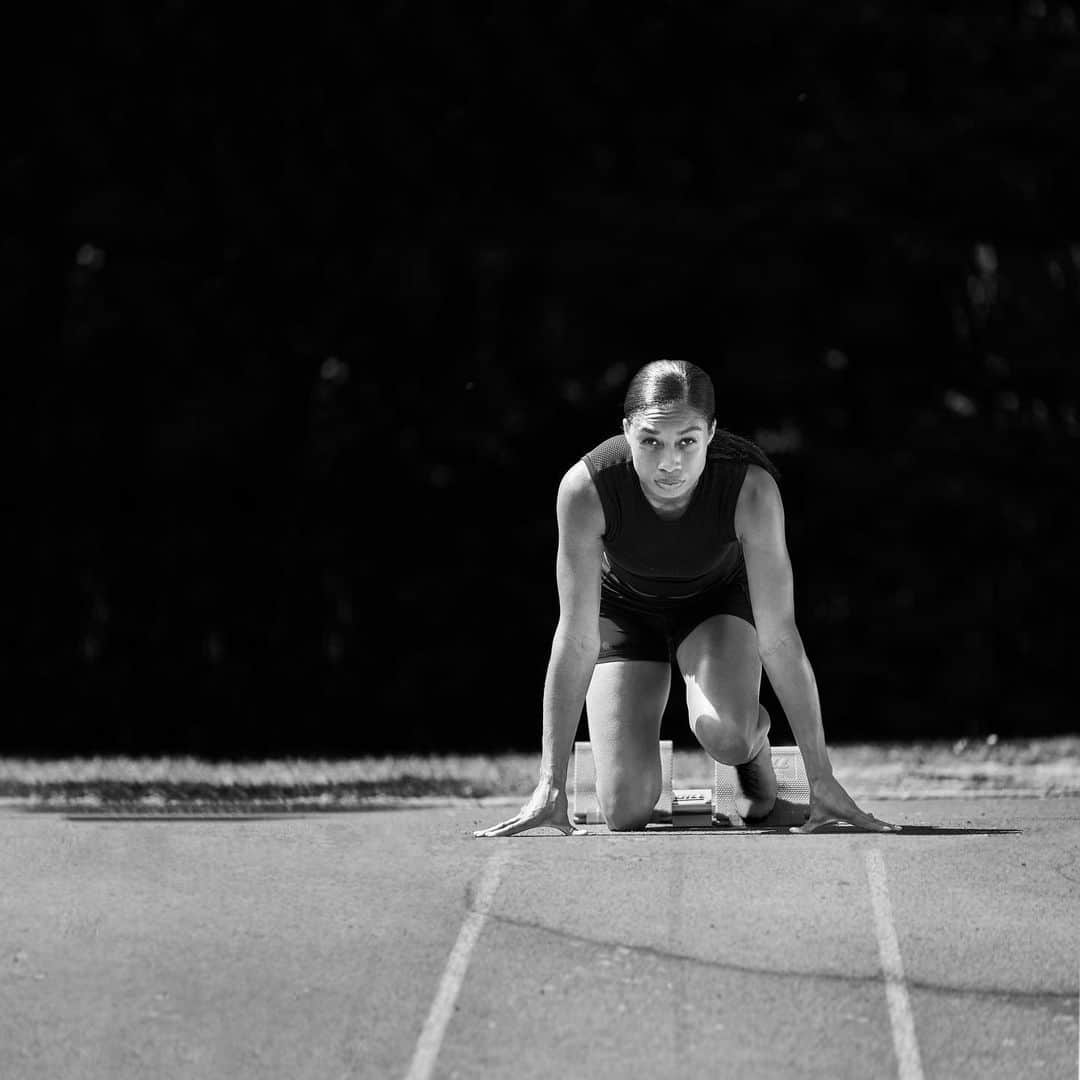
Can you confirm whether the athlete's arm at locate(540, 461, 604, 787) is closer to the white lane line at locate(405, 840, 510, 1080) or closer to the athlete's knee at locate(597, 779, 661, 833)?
the white lane line at locate(405, 840, 510, 1080)

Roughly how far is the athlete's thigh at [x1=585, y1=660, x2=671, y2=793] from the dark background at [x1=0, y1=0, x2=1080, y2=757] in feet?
19.7

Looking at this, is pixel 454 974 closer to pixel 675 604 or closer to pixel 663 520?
pixel 663 520

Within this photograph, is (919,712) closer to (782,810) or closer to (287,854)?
(782,810)

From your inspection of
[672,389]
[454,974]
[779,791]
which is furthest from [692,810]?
[454,974]

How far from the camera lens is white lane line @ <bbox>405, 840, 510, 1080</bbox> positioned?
3701 mm

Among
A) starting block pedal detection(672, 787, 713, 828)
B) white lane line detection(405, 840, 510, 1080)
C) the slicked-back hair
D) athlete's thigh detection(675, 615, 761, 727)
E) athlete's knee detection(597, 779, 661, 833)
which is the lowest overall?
white lane line detection(405, 840, 510, 1080)

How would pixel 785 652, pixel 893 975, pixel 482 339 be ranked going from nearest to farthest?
pixel 893 975, pixel 785 652, pixel 482 339

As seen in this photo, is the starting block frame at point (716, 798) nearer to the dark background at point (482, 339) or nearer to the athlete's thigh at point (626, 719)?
the athlete's thigh at point (626, 719)

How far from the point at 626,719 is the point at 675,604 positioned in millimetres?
383

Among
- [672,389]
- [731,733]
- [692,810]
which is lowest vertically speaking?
[692,810]

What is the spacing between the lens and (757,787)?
5566mm

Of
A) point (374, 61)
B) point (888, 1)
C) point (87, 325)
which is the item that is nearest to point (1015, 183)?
point (888, 1)

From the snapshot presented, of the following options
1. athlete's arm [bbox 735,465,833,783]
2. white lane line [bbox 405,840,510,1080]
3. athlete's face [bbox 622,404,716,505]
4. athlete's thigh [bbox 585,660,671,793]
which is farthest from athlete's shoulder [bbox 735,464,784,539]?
white lane line [bbox 405,840,510,1080]

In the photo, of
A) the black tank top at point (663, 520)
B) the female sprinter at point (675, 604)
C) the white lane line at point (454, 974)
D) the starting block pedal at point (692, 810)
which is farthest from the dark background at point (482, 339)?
the white lane line at point (454, 974)
